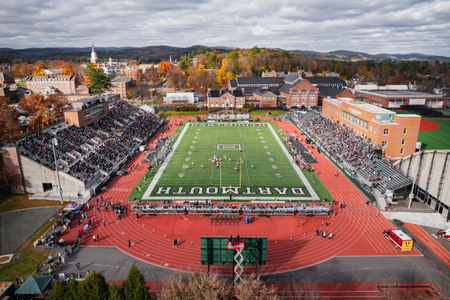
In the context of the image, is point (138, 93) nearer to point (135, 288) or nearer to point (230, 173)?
point (230, 173)

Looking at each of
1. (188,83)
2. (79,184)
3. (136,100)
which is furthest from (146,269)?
(188,83)

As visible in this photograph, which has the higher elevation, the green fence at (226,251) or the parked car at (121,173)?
the green fence at (226,251)

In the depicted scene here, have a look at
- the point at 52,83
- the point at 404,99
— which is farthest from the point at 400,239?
the point at 52,83

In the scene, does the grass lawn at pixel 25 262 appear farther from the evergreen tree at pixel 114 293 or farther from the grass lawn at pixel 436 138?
the grass lawn at pixel 436 138

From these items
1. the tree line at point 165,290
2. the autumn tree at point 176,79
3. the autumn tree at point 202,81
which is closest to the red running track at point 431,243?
the tree line at point 165,290

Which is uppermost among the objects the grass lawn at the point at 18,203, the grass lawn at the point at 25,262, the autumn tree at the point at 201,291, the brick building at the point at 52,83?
the brick building at the point at 52,83
